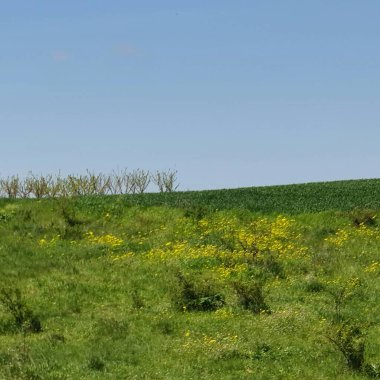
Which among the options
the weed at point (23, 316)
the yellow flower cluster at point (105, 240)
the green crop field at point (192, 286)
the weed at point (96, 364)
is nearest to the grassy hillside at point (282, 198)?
the green crop field at point (192, 286)

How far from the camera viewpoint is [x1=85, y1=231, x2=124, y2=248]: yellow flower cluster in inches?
1083

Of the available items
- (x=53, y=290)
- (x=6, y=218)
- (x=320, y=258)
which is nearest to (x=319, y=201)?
(x=320, y=258)

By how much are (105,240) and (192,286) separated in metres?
10.1

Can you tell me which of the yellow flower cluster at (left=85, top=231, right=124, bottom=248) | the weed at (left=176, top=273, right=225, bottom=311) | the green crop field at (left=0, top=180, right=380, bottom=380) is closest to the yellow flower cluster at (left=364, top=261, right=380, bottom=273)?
the green crop field at (left=0, top=180, right=380, bottom=380)

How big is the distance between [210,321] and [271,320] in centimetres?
148

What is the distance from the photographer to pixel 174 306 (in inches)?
729

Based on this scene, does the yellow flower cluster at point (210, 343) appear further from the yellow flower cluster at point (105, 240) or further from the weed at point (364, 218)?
the weed at point (364, 218)

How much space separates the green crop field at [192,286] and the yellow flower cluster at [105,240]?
94 millimetres

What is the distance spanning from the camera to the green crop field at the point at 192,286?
13.5m

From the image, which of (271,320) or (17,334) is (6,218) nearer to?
(17,334)

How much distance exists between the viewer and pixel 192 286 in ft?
62.4

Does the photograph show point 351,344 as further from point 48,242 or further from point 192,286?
point 48,242

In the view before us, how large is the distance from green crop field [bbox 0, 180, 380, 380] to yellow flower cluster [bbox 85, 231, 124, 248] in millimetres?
94

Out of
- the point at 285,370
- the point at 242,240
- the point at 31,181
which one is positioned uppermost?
the point at 31,181
